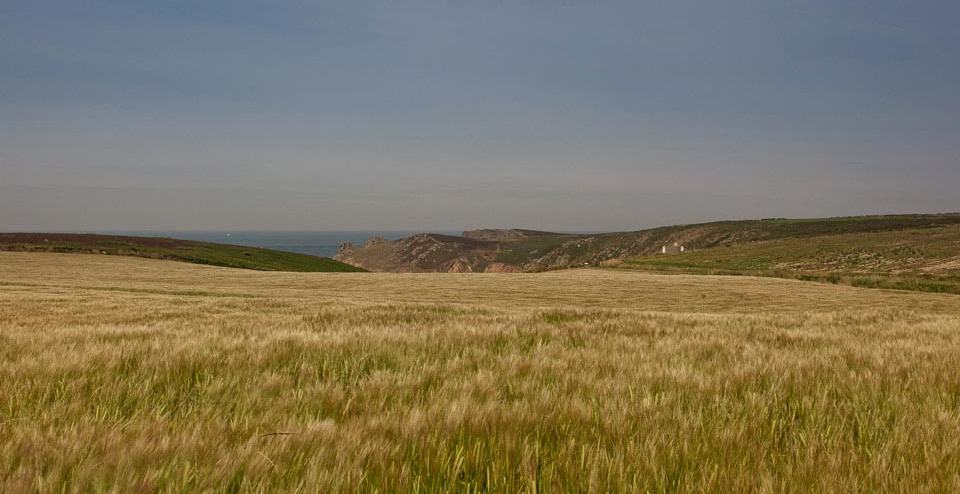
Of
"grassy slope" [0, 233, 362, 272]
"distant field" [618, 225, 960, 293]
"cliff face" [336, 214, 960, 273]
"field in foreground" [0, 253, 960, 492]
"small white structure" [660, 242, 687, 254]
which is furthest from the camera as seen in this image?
"cliff face" [336, 214, 960, 273]

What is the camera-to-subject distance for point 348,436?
212 centimetres

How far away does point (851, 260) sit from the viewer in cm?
5781

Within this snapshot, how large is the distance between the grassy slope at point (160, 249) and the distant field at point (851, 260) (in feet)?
184

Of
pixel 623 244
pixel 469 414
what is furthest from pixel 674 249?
pixel 469 414

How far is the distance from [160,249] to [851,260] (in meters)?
89.9

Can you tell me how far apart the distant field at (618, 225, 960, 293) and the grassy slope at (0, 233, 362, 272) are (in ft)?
184

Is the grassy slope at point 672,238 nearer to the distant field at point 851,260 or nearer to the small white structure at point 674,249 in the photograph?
the small white structure at point 674,249

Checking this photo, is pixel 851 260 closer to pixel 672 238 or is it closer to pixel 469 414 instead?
pixel 469 414

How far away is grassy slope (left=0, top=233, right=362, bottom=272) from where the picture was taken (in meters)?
67.1

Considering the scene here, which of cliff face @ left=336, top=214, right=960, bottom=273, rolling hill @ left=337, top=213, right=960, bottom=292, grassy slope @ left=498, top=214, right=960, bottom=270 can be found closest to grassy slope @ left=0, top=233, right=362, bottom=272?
rolling hill @ left=337, top=213, right=960, bottom=292

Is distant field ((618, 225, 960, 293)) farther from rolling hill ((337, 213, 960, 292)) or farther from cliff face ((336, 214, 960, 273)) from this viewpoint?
cliff face ((336, 214, 960, 273))

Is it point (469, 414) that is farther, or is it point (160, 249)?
point (160, 249)

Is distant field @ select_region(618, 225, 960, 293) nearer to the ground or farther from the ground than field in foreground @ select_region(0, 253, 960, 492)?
nearer to the ground

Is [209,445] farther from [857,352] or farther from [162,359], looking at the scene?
[857,352]
